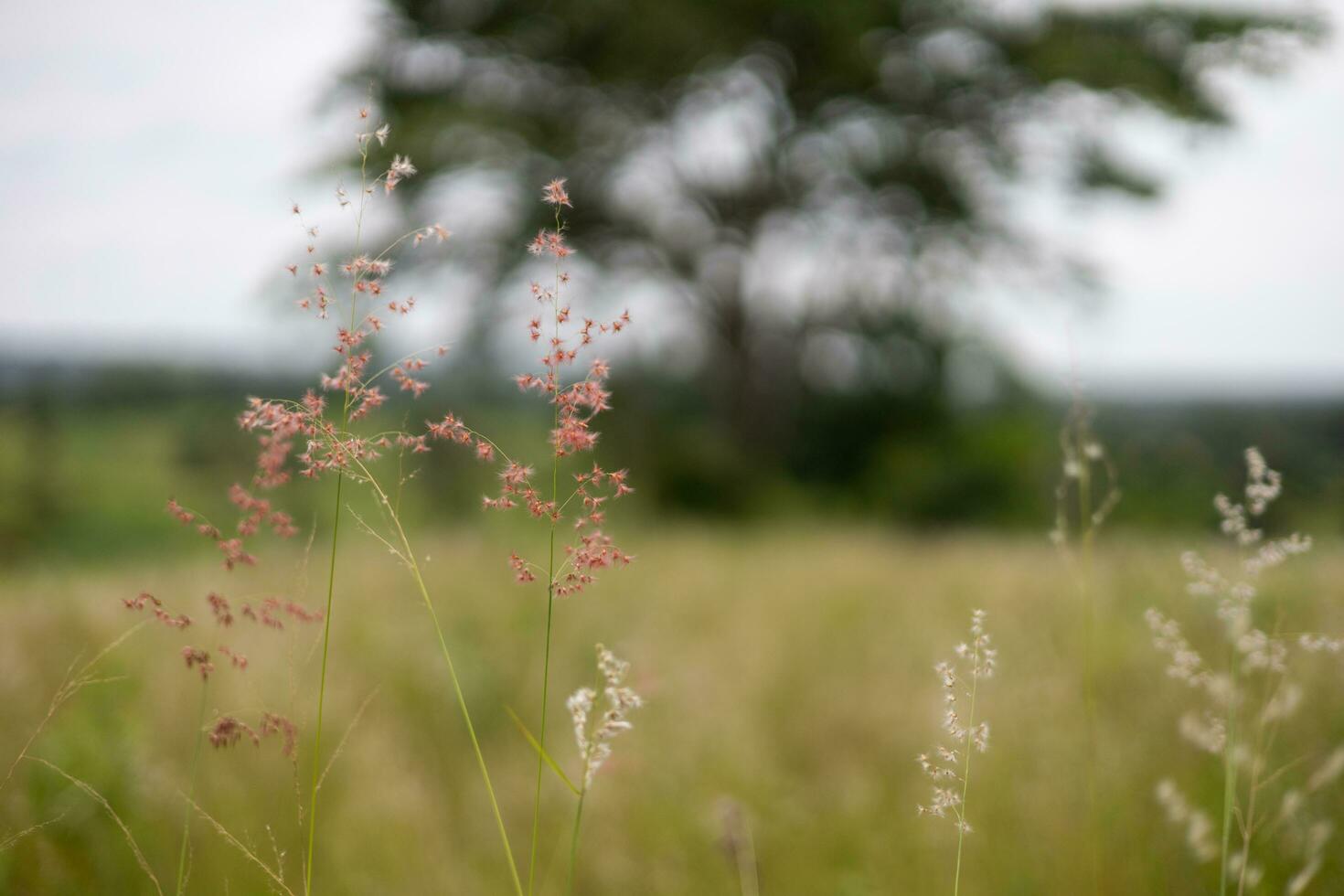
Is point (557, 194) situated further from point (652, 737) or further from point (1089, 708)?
point (652, 737)

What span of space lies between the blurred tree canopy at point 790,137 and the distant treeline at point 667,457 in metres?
0.51

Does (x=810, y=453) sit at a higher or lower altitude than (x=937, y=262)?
lower

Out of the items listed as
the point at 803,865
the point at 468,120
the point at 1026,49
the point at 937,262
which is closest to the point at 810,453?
the point at 937,262

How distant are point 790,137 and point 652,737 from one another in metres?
10.2

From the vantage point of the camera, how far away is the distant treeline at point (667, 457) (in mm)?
9664

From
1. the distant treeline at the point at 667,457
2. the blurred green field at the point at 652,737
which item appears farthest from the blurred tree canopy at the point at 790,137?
the blurred green field at the point at 652,737

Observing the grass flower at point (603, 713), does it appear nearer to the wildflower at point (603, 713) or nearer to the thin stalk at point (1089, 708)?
the wildflower at point (603, 713)

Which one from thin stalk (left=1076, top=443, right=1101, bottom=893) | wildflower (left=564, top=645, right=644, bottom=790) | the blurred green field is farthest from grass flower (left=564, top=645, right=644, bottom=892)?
thin stalk (left=1076, top=443, right=1101, bottom=893)

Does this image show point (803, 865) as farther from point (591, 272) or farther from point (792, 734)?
point (591, 272)

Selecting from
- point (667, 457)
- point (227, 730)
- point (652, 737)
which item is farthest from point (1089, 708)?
point (667, 457)

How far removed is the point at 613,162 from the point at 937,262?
4483 millimetres

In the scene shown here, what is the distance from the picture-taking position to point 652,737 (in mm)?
3201

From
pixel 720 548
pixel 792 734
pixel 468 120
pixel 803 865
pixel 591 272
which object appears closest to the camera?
pixel 803 865

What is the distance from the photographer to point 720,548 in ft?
22.5
